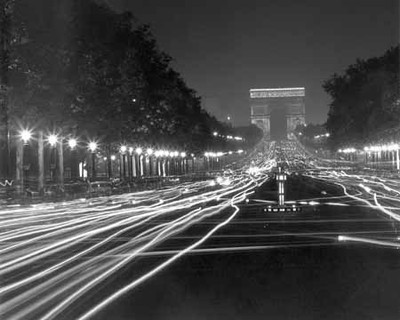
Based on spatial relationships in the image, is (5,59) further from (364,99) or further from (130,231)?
(364,99)

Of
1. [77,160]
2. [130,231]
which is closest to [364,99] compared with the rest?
[77,160]

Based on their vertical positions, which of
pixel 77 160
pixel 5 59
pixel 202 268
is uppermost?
pixel 5 59

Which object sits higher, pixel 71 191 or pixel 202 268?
pixel 71 191

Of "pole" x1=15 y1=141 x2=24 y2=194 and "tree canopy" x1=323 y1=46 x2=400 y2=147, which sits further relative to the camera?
"tree canopy" x1=323 y1=46 x2=400 y2=147

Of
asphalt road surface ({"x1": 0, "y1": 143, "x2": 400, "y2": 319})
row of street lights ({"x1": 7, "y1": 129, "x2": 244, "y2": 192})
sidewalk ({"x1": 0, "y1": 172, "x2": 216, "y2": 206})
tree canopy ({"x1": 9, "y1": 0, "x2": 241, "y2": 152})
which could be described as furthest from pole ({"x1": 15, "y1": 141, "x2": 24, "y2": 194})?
asphalt road surface ({"x1": 0, "y1": 143, "x2": 400, "y2": 319})

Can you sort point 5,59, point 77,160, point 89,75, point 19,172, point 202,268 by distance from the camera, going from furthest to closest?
point 77,160, point 89,75, point 19,172, point 5,59, point 202,268

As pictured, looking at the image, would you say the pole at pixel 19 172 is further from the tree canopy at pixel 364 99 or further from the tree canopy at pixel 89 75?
the tree canopy at pixel 364 99

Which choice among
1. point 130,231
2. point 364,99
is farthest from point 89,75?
point 364,99

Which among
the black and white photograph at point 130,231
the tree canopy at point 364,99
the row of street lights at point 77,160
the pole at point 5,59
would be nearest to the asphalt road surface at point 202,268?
the black and white photograph at point 130,231

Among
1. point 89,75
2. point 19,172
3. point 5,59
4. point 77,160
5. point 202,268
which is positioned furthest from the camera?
point 77,160

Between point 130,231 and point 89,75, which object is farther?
point 89,75

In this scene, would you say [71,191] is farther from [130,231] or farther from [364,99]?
[364,99]

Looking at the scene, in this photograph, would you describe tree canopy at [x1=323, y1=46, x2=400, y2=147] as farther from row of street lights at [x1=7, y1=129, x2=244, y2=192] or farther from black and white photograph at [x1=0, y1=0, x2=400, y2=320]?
row of street lights at [x1=7, y1=129, x2=244, y2=192]

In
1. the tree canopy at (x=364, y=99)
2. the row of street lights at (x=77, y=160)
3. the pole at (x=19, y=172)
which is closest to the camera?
the pole at (x=19, y=172)
